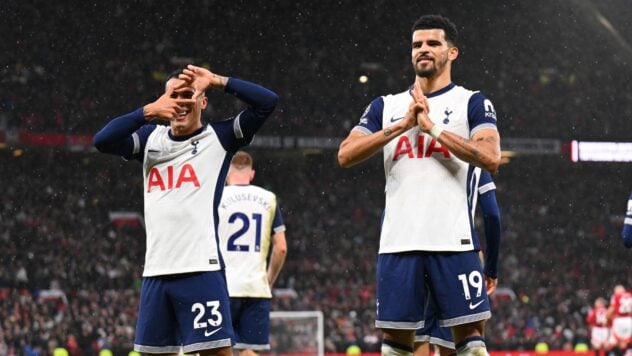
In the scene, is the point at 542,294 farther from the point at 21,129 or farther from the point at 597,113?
the point at 21,129

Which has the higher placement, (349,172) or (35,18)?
(35,18)

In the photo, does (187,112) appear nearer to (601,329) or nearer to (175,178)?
(175,178)

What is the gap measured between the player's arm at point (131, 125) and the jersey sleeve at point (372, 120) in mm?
826

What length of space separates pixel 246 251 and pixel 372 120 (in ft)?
9.10

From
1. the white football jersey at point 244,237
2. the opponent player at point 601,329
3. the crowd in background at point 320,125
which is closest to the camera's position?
the white football jersey at point 244,237

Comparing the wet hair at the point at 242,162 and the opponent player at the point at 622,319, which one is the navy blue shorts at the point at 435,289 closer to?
the wet hair at the point at 242,162

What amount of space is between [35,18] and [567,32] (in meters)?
15.3

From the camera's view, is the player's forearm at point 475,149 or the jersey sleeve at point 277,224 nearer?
the player's forearm at point 475,149

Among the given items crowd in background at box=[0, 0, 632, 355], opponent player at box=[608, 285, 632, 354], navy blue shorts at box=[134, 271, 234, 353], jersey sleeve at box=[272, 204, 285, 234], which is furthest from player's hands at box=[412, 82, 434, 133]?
crowd in background at box=[0, 0, 632, 355]

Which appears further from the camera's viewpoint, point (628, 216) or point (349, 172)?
point (349, 172)

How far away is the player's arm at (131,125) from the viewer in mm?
4531

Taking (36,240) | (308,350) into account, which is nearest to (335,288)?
(36,240)

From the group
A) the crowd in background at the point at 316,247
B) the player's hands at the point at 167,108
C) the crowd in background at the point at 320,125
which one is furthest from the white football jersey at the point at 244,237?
the crowd in background at the point at 320,125

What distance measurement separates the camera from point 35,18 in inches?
996
